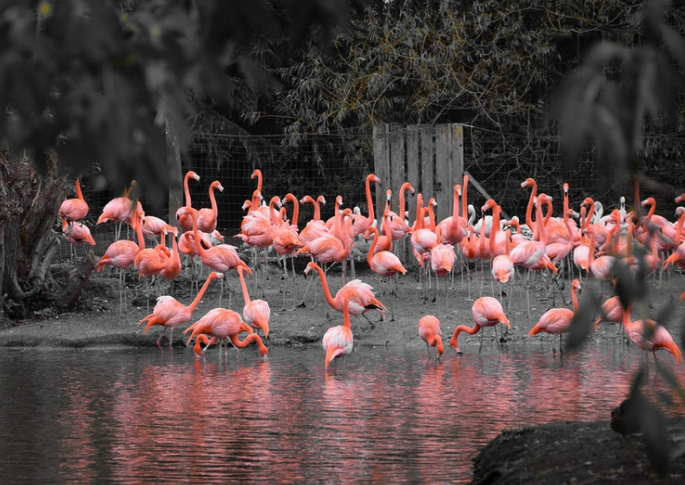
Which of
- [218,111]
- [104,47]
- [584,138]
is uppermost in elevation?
[218,111]

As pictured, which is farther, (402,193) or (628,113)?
(402,193)

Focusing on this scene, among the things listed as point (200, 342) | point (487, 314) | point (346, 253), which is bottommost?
point (200, 342)

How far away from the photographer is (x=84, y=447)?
462 centimetres

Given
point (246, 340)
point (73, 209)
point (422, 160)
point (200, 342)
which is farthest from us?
point (422, 160)

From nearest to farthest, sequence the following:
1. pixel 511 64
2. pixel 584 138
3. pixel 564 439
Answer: pixel 584 138, pixel 564 439, pixel 511 64

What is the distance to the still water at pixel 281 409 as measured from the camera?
420 centimetres

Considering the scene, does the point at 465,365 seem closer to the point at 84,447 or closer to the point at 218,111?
the point at 84,447

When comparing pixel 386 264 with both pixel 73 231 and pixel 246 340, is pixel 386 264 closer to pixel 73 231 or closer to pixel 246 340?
pixel 246 340

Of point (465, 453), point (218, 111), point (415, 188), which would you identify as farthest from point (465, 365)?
point (218, 111)

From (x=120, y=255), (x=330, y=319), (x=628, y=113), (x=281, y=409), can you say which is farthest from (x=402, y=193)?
(x=628, y=113)

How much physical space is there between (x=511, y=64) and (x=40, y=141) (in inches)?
503

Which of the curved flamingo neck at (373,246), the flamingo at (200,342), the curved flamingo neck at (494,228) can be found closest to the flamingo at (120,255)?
the flamingo at (200,342)

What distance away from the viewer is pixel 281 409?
18.0ft

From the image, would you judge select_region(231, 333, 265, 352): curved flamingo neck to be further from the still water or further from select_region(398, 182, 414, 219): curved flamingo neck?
select_region(398, 182, 414, 219): curved flamingo neck
